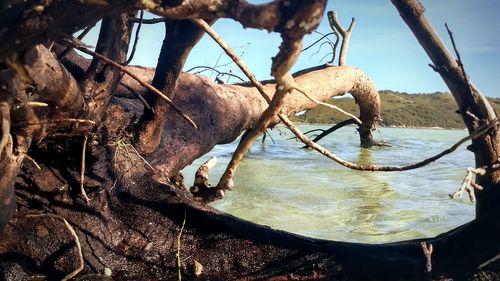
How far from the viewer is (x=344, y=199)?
4.80 metres

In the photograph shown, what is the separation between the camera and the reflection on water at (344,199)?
3793 millimetres

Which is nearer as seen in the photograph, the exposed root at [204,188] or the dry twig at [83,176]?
the exposed root at [204,188]

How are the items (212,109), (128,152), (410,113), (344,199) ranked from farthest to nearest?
1. (410,113)
2. (344,199)
3. (212,109)
4. (128,152)

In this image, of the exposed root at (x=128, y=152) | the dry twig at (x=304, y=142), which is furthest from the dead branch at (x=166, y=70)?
the dry twig at (x=304, y=142)

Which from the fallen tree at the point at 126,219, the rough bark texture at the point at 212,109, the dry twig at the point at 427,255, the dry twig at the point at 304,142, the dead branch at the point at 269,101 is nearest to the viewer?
the dead branch at the point at 269,101

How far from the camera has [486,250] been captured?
7.30ft

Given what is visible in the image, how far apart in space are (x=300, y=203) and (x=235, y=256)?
7.74 feet

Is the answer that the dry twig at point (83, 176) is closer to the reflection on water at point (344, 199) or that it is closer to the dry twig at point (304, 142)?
the dry twig at point (304, 142)

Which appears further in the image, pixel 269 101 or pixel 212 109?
pixel 212 109

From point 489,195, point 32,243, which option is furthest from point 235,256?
point 489,195

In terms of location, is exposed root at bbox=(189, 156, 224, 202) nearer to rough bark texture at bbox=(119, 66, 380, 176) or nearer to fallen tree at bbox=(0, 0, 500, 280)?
fallen tree at bbox=(0, 0, 500, 280)

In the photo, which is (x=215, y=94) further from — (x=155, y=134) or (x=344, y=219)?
(x=344, y=219)

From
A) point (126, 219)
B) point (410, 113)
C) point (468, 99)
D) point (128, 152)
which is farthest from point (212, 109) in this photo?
point (410, 113)

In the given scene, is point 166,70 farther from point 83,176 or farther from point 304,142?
point 304,142
